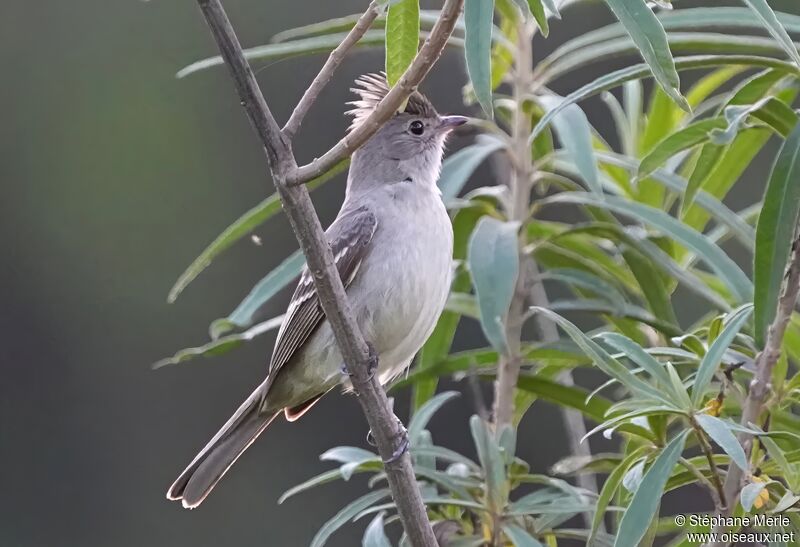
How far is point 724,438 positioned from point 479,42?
902 millimetres

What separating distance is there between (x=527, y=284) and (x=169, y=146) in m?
8.29

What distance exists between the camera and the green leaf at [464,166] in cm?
364

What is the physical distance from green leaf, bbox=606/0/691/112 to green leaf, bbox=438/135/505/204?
1.32 metres

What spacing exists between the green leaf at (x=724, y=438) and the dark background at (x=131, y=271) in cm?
732

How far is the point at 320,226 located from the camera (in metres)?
2.52

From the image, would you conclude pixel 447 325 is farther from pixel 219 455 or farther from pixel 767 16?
pixel 767 16

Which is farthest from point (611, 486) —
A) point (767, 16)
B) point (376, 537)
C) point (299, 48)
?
point (299, 48)

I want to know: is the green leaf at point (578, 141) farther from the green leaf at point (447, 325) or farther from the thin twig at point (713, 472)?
the thin twig at point (713, 472)

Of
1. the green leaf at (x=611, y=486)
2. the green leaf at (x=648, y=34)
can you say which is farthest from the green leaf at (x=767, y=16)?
the green leaf at (x=611, y=486)

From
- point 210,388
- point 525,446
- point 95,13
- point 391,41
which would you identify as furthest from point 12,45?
point 391,41

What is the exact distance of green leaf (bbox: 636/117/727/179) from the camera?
2848 mm

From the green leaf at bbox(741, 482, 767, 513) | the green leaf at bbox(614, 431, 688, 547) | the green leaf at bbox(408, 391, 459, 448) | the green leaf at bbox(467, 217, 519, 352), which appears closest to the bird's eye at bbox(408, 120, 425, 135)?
the green leaf at bbox(467, 217, 519, 352)

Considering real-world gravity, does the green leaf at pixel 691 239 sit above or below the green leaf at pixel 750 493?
above

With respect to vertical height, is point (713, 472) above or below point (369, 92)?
below
